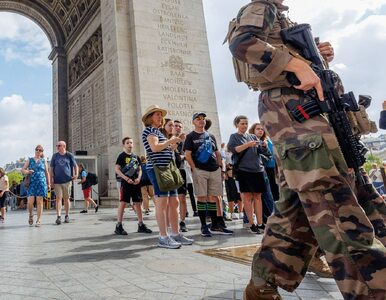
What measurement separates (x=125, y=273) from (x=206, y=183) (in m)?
2.54

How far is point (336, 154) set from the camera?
1676mm

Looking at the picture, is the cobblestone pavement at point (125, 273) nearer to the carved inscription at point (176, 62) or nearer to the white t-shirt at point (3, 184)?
the white t-shirt at point (3, 184)

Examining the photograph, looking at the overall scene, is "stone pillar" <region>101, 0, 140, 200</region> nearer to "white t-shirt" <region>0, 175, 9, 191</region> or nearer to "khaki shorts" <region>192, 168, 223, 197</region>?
"white t-shirt" <region>0, 175, 9, 191</region>

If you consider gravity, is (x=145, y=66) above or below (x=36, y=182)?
above

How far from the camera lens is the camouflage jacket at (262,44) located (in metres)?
1.84

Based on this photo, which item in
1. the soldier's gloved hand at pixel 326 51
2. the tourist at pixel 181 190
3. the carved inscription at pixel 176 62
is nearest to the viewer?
the soldier's gloved hand at pixel 326 51

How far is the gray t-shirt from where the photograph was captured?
5457 mm

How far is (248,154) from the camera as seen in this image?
5.50m

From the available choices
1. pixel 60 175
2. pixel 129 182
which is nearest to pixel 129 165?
pixel 129 182

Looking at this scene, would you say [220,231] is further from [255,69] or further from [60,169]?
[60,169]

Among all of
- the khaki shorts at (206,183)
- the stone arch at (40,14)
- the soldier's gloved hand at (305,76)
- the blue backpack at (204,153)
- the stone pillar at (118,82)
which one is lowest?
the khaki shorts at (206,183)

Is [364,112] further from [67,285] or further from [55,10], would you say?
[55,10]

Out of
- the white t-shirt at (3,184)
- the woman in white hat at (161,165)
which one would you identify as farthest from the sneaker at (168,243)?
the white t-shirt at (3,184)

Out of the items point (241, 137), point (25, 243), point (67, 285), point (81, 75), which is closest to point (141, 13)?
point (81, 75)
